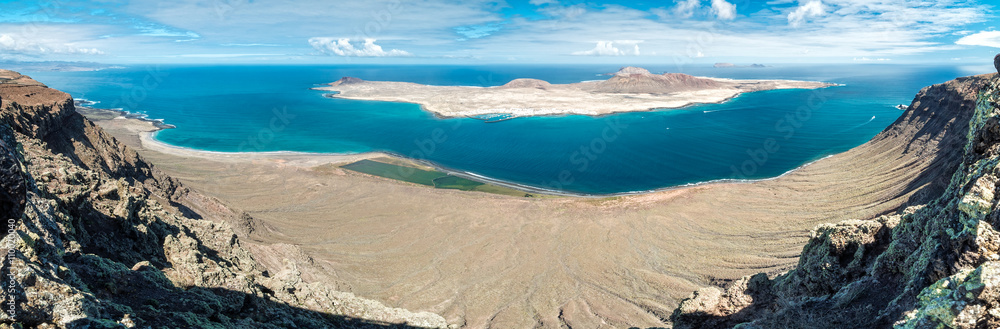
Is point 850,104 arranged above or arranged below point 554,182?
above

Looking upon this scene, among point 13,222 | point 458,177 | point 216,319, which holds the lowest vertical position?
point 458,177

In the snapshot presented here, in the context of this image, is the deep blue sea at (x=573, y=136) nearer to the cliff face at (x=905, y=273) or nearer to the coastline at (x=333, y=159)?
the coastline at (x=333, y=159)

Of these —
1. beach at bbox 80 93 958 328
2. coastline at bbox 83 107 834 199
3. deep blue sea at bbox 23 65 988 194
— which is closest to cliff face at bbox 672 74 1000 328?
beach at bbox 80 93 958 328

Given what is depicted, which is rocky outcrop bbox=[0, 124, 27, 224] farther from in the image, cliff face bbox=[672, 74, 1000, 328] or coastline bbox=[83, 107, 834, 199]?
coastline bbox=[83, 107, 834, 199]

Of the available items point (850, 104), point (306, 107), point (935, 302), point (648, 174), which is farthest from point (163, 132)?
point (850, 104)

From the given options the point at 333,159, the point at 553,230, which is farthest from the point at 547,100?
the point at 553,230

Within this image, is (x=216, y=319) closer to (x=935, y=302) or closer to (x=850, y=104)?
(x=935, y=302)

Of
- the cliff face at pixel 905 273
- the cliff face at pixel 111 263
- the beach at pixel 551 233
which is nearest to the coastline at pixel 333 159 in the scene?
the beach at pixel 551 233
